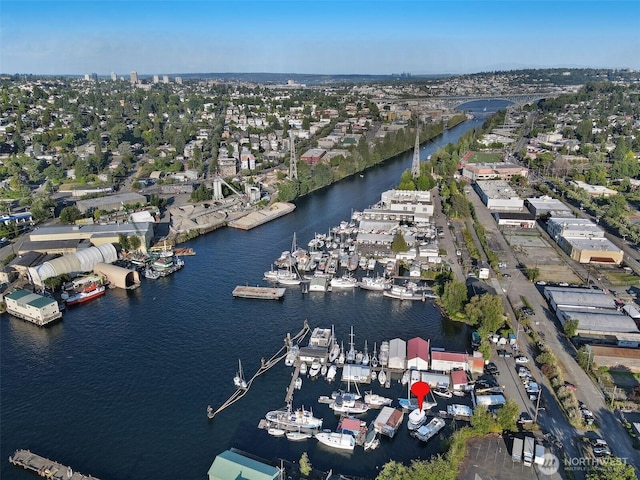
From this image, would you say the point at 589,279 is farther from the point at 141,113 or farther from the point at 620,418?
the point at 141,113

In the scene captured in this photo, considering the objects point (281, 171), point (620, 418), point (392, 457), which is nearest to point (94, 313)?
point (392, 457)

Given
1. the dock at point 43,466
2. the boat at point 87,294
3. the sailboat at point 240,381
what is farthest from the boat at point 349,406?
the boat at point 87,294

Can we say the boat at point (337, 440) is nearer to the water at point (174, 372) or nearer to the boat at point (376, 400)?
the water at point (174, 372)

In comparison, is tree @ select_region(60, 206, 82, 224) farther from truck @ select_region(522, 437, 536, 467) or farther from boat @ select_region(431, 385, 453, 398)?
truck @ select_region(522, 437, 536, 467)

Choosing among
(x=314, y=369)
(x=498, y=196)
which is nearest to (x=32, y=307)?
(x=314, y=369)

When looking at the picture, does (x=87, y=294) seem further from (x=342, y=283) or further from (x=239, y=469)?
(x=239, y=469)

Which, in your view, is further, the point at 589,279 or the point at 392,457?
the point at 589,279
